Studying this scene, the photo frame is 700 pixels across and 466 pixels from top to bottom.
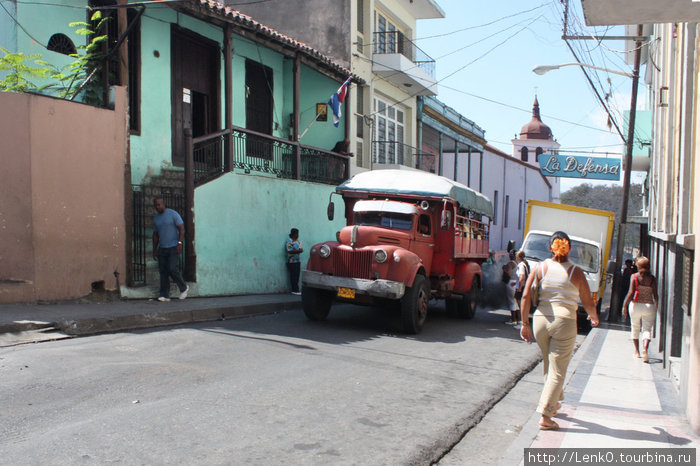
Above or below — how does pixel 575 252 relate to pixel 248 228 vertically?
below

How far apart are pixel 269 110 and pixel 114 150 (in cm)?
817

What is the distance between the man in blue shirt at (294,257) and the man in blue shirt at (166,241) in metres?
4.52

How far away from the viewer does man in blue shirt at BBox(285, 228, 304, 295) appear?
639 inches

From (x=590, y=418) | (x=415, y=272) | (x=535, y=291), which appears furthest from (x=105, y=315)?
(x=590, y=418)

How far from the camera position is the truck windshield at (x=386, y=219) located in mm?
12008

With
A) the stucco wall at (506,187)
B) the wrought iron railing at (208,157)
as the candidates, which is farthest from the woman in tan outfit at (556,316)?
the stucco wall at (506,187)

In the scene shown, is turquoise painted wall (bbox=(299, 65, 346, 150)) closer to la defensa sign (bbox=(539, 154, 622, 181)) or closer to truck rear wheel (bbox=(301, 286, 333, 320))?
la defensa sign (bbox=(539, 154, 622, 181))

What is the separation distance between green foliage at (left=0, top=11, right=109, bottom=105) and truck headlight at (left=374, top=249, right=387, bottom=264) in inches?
255

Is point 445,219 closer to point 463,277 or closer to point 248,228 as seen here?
point 463,277

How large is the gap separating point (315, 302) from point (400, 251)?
5.95 feet

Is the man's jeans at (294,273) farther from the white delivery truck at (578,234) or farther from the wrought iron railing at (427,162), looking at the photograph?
the wrought iron railing at (427,162)

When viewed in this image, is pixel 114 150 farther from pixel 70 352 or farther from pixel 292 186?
pixel 292 186

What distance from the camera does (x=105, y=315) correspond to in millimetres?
9633

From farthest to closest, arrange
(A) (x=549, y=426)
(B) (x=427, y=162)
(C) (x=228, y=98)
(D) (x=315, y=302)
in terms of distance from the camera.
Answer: (B) (x=427, y=162)
(C) (x=228, y=98)
(D) (x=315, y=302)
(A) (x=549, y=426)
